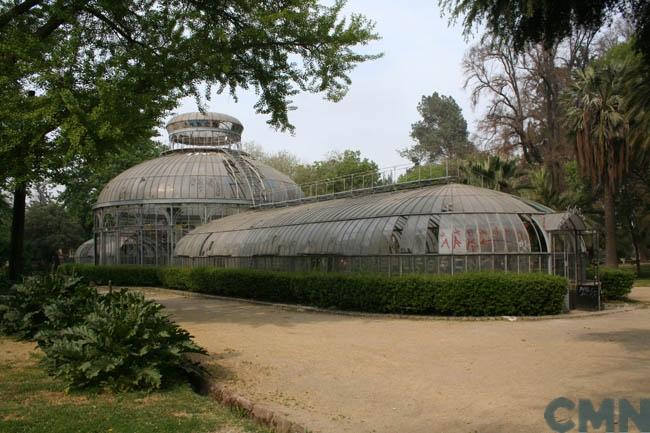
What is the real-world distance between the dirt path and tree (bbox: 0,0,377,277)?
5.85 metres

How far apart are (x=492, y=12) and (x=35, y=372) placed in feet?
30.4

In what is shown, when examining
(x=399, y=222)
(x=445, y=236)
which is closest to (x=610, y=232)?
(x=445, y=236)

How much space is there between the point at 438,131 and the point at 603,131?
4376 cm

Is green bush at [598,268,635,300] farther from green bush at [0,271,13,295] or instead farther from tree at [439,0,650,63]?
green bush at [0,271,13,295]

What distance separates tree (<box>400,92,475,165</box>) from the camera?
7219 centimetres

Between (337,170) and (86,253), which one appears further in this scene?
(337,170)

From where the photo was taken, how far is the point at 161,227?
37250mm

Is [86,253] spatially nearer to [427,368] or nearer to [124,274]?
[124,274]

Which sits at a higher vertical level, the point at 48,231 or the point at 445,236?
the point at 48,231

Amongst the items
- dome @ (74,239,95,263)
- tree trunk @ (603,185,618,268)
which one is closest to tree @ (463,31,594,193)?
tree trunk @ (603,185,618,268)

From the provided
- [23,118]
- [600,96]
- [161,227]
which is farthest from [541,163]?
[23,118]

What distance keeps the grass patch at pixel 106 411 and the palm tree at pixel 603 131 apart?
91.9 ft

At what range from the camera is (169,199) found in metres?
37.1

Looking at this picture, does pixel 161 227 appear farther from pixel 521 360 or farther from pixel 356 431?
pixel 356 431
